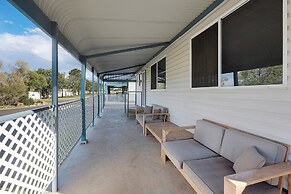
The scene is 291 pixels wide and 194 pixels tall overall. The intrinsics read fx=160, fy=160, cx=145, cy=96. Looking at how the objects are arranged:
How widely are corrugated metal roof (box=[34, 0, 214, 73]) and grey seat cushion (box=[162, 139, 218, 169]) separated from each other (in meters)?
2.31

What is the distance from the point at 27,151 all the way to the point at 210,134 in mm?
2547

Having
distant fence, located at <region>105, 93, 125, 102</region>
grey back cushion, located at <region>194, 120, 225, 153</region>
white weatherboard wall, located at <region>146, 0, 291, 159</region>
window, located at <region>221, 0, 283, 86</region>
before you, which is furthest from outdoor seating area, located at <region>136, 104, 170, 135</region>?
distant fence, located at <region>105, 93, 125, 102</region>

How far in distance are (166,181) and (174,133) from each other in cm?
131

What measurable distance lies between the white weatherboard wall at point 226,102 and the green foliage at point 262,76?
0.27 feet

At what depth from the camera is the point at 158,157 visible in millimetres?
3211

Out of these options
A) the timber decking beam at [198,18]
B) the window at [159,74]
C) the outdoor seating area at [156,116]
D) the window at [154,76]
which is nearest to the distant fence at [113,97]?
the window at [154,76]

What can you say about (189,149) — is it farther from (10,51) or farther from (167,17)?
(10,51)

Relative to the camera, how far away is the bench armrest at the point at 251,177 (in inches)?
49.1

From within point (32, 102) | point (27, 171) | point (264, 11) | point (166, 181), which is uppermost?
point (264, 11)

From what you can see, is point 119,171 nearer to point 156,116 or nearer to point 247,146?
point 247,146

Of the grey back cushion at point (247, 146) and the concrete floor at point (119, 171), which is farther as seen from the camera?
the concrete floor at point (119, 171)

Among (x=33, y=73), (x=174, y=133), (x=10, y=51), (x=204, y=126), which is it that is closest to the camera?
(x=10, y=51)

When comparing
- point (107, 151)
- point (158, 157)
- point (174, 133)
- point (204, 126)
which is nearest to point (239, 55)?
point (204, 126)

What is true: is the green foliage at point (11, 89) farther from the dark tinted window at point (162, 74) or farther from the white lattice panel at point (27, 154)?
the dark tinted window at point (162, 74)
